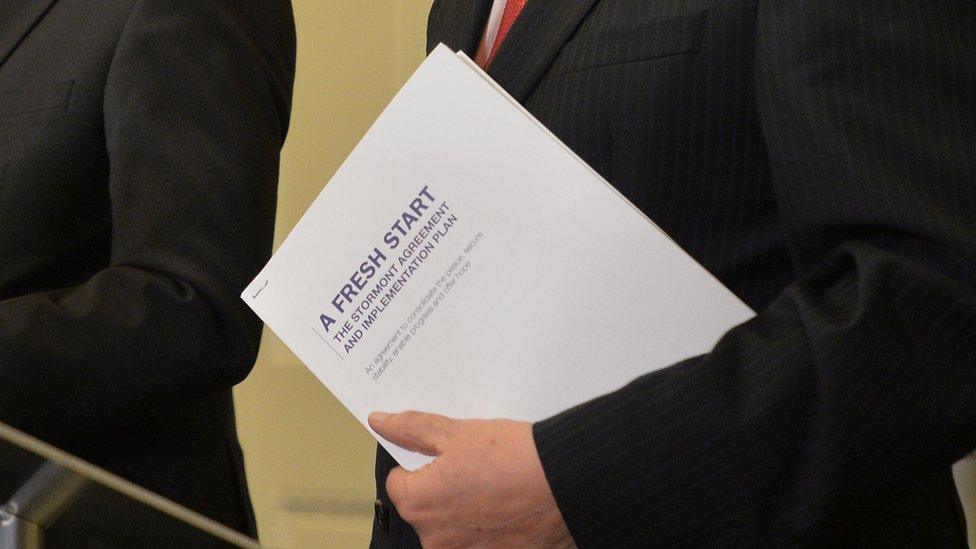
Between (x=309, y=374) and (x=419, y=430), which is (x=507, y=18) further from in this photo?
(x=309, y=374)

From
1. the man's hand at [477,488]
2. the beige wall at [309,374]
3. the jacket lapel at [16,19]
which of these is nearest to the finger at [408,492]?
the man's hand at [477,488]

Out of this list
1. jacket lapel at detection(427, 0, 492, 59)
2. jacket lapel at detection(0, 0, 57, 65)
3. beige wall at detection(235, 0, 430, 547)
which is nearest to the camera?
Answer: jacket lapel at detection(427, 0, 492, 59)

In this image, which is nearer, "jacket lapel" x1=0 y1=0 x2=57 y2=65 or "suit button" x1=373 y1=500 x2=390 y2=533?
"suit button" x1=373 y1=500 x2=390 y2=533

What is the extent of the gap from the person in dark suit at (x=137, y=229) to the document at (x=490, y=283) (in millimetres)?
356

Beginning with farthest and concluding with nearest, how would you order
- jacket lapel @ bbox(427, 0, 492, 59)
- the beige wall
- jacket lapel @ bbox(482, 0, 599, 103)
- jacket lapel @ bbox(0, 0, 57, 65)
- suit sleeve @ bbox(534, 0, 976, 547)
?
the beige wall → jacket lapel @ bbox(0, 0, 57, 65) → jacket lapel @ bbox(427, 0, 492, 59) → jacket lapel @ bbox(482, 0, 599, 103) → suit sleeve @ bbox(534, 0, 976, 547)

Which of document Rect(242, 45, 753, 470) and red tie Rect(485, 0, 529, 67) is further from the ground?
red tie Rect(485, 0, 529, 67)

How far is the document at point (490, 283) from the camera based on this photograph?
61cm

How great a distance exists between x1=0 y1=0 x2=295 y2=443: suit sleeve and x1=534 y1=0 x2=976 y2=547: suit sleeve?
0.48 metres

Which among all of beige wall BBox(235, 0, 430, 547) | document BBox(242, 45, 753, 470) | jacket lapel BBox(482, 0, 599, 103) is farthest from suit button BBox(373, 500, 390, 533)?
beige wall BBox(235, 0, 430, 547)

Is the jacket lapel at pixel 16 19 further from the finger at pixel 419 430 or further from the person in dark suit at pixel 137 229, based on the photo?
the finger at pixel 419 430

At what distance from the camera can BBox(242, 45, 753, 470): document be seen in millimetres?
607

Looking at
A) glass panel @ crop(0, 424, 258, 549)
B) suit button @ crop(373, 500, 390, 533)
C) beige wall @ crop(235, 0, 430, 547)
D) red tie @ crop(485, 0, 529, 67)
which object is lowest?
beige wall @ crop(235, 0, 430, 547)

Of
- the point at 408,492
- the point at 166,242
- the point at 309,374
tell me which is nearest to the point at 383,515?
the point at 408,492

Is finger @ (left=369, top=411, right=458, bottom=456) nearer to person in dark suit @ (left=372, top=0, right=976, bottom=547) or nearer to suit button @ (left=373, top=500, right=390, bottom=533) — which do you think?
person in dark suit @ (left=372, top=0, right=976, bottom=547)
